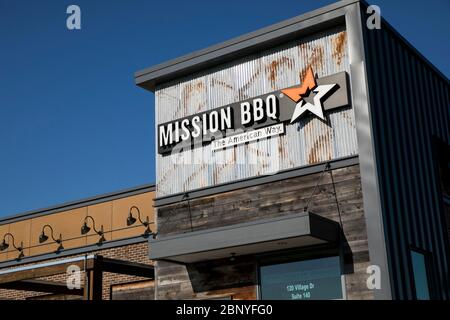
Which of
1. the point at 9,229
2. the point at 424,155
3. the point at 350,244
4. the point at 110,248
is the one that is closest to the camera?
the point at 350,244

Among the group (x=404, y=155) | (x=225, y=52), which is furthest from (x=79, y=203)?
(x=404, y=155)

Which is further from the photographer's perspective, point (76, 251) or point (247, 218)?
point (76, 251)

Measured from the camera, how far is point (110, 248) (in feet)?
80.0

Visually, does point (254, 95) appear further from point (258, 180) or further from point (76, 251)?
point (76, 251)

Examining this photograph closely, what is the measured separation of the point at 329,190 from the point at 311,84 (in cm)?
278

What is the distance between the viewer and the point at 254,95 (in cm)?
1762

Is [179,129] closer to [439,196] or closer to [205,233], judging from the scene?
[205,233]

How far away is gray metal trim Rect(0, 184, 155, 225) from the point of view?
24284mm

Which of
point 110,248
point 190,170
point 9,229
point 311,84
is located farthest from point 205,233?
point 9,229

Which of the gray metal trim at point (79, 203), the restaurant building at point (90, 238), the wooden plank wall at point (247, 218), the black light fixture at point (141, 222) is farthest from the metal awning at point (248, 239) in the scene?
the gray metal trim at point (79, 203)

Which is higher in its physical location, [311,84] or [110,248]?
[311,84]

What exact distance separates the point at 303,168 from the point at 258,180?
4.22ft

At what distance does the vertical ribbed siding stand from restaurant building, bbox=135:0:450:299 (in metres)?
0.05

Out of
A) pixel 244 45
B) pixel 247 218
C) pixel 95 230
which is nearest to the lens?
pixel 247 218
